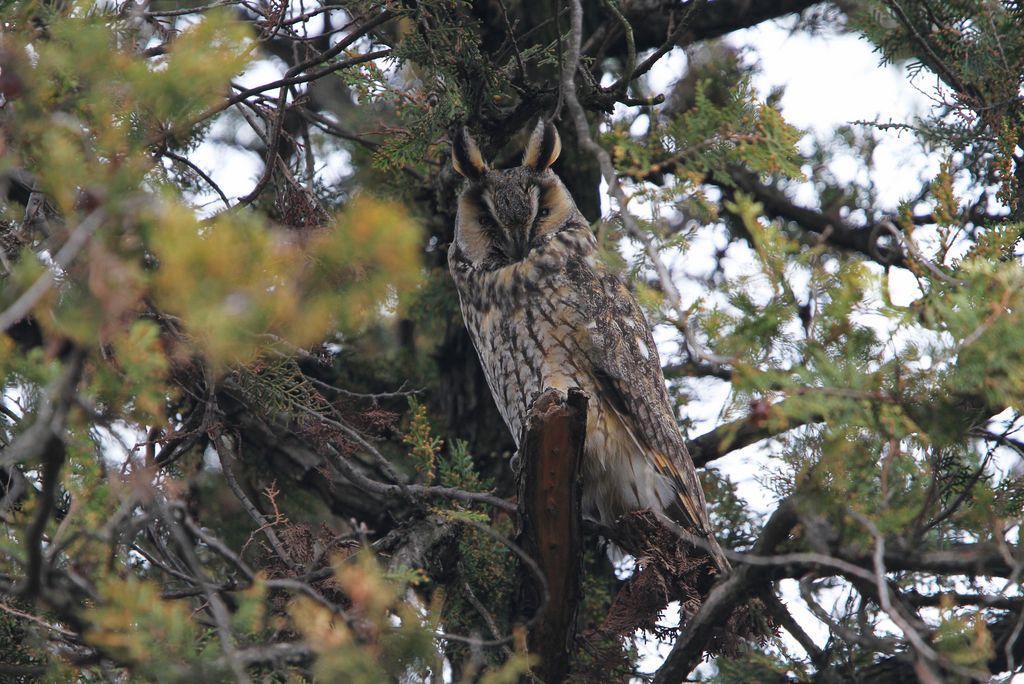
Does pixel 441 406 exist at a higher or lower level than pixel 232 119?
lower

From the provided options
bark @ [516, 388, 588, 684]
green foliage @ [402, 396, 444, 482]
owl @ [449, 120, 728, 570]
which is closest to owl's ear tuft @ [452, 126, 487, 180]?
owl @ [449, 120, 728, 570]

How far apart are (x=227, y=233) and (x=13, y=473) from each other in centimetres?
142

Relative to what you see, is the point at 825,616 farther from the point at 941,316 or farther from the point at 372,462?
the point at 372,462

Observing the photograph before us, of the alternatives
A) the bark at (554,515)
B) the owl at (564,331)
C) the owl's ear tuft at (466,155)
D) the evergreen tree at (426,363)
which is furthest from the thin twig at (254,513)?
the owl's ear tuft at (466,155)

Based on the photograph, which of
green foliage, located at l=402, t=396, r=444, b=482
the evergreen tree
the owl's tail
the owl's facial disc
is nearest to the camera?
the evergreen tree

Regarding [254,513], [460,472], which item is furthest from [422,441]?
[254,513]

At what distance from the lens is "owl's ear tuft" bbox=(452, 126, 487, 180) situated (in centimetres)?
292

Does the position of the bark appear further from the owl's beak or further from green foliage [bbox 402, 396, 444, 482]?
the owl's beak

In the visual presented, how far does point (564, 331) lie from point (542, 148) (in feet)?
2.16

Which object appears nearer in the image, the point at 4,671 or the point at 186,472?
the point at 4,671

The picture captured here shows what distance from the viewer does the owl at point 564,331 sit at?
2.76 metres

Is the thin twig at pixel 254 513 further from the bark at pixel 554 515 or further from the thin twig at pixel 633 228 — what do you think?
the thin twig at pixel 633 228

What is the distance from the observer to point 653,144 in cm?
315

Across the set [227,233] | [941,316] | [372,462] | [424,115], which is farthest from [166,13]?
[941,316]
